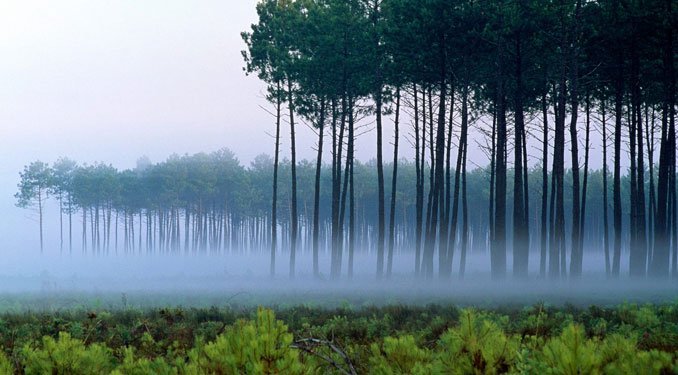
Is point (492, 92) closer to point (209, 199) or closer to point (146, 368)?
point (146, 368)

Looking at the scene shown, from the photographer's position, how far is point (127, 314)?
1352cm

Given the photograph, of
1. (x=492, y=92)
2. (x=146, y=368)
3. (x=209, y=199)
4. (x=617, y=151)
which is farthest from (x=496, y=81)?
(x=209, y=199)

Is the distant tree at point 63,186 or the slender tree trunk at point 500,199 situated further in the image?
the distant tree at point 63,186

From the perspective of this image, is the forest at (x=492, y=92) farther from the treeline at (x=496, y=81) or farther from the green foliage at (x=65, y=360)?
the green foliage at (x=65, y=360)

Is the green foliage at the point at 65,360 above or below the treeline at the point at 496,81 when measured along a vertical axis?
below

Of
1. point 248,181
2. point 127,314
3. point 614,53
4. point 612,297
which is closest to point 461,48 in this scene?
point 614,53

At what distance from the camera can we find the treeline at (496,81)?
26.7 metres

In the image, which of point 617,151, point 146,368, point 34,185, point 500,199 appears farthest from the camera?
point 34,185

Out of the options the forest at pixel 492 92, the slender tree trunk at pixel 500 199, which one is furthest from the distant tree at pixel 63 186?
the slender tree trunk at pixel 500 199

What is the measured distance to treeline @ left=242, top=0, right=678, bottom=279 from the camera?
26703 mm

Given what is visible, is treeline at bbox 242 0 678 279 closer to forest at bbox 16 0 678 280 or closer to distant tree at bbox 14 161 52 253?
forest at bbox 16 0 678 280

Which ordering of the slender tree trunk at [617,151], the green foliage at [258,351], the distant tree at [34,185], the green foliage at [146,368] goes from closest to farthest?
the green foliage at [258,351], the green foliage at [146,368], the slender tree trunk at [617,151], the distant tree at [34,185]

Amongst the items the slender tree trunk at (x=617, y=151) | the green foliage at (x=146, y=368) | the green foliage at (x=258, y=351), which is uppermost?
the slender tree trunk at (x=617, y=151)

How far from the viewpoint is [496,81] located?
30031 mm
